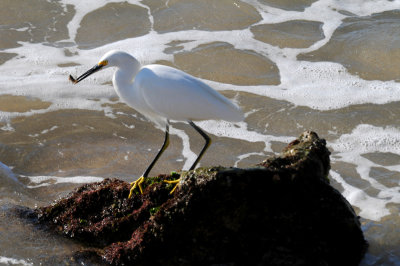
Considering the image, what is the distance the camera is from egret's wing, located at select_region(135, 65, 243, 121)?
407 centimetres

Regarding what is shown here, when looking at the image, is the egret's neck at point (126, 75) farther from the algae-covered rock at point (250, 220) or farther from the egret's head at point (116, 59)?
the algae-covered rock at point (250, 220)

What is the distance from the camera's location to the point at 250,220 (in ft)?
11.1

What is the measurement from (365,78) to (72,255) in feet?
16.1

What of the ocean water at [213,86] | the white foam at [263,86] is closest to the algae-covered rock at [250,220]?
the ocean water at [213,86]

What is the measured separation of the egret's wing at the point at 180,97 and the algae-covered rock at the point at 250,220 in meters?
0.69

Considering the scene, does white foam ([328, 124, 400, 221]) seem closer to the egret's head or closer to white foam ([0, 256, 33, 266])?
the egret's head

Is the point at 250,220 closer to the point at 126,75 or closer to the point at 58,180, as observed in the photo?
the point at 126,75

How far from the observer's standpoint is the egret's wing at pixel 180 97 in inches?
160

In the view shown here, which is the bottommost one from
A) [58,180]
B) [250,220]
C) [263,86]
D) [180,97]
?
[58,180]

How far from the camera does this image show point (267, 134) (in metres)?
6.07

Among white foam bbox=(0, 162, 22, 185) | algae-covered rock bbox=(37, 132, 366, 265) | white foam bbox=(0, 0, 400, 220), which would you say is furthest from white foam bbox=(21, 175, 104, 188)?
algae-covered rock bbox=(37, 132, 366, 265)

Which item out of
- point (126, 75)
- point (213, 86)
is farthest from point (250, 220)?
point (213, 86)

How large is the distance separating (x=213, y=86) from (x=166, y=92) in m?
3.08

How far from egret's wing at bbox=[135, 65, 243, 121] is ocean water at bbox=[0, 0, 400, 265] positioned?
4.06 feet
